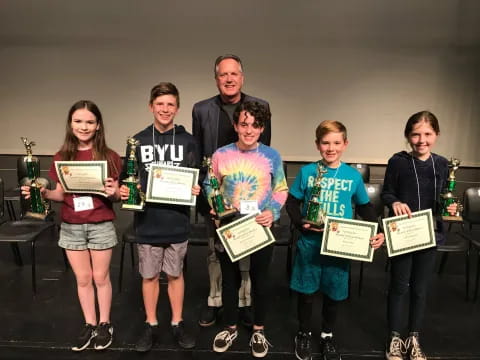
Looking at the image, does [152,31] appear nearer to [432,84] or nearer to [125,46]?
[125,46]

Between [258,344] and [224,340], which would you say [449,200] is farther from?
[224,340]

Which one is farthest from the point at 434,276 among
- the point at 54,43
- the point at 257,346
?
the point at 54,43

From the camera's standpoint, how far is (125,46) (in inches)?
301

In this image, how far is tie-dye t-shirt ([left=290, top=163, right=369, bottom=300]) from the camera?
6.73ft

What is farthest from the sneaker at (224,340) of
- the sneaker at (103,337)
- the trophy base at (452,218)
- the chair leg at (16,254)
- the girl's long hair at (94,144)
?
the chair leg at (16,254)

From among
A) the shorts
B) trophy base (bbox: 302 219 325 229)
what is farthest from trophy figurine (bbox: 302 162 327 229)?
the shorts

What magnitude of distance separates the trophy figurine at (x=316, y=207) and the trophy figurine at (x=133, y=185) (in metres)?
0.99

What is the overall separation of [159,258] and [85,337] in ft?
2.63

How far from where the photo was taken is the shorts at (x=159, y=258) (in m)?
2.23

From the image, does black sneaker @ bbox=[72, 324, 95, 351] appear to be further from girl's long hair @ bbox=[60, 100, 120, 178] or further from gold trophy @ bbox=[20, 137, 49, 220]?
girl's long hair @ bbox=[60, 100, 120, 178]

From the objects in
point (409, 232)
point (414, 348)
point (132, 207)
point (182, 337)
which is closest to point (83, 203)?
point (132, 207)

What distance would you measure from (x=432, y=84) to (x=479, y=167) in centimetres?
224

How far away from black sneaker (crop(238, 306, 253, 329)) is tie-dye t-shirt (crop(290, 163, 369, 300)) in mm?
650

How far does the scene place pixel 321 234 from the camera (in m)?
2.14
